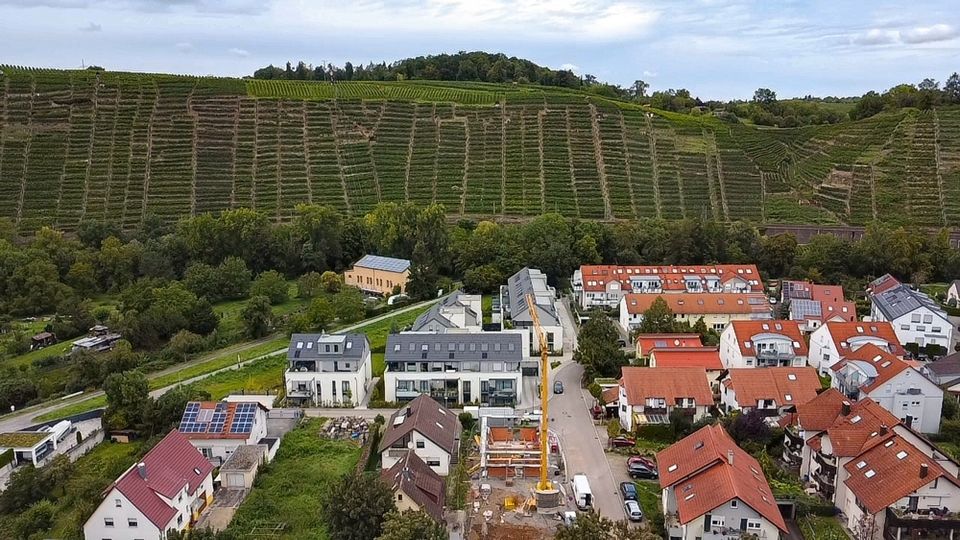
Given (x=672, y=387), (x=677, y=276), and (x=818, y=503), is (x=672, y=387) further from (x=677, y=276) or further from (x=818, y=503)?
(x=677, y=276)

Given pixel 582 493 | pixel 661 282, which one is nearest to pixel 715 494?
pixel 582 493

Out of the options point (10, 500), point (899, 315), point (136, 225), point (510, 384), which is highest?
point (136, 225)

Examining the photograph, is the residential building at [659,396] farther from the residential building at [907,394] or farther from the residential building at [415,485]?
the residential building at [415,485]

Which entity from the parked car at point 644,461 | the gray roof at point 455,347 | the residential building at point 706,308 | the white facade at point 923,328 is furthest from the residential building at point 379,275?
the white facade at point 923,328

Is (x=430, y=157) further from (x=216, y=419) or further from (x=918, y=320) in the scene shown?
(x=216, y=419)

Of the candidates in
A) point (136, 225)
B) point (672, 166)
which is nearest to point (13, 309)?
point (136, 225)

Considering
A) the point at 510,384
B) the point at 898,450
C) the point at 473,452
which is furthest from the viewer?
the point at 510,384
